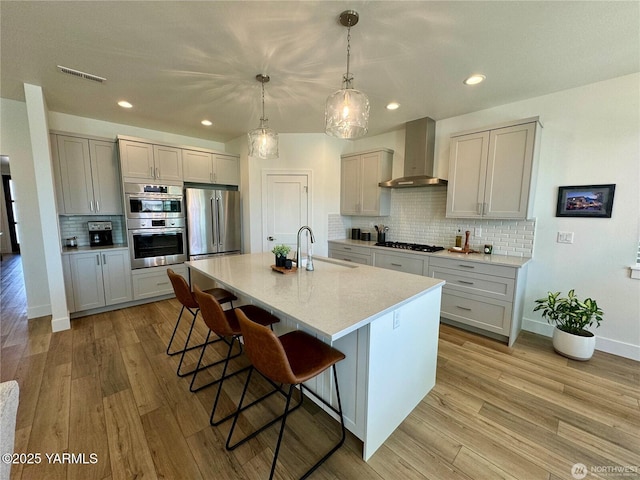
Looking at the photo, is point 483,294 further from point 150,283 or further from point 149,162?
point 149,162

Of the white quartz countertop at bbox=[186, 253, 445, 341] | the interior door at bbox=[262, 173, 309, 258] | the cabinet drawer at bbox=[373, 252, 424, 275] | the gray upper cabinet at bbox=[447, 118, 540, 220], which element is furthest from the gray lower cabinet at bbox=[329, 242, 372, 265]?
the white quartz countertop at bbox=[186, 253, 445, 341]

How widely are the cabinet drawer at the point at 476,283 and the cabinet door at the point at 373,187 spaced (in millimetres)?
1318

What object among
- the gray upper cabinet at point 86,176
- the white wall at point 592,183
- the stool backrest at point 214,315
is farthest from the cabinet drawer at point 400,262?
the gray upper cabinet at point 86,176

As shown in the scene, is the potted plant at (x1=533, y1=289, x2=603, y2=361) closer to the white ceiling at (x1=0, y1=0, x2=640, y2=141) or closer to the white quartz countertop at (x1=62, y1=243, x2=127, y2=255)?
the white ceiling at (x1=0, y1=0, x2=640, y2=141)

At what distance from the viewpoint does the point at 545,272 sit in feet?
9.70

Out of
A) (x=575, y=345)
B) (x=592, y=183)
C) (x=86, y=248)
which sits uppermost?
(x=592, y=183)

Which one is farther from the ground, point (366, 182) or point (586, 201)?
point (366, 182)

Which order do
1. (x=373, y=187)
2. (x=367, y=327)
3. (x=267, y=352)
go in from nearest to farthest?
(x=267, y=352), (x=367, y=327), (x=373, y=187)

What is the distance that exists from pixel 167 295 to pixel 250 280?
9.50ft

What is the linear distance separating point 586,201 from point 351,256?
2782mm

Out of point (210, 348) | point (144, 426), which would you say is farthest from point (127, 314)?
point (144, 426)

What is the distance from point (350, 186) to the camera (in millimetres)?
4371

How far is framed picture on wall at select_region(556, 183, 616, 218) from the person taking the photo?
256cm

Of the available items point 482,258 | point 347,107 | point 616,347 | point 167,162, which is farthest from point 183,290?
point 616,347
